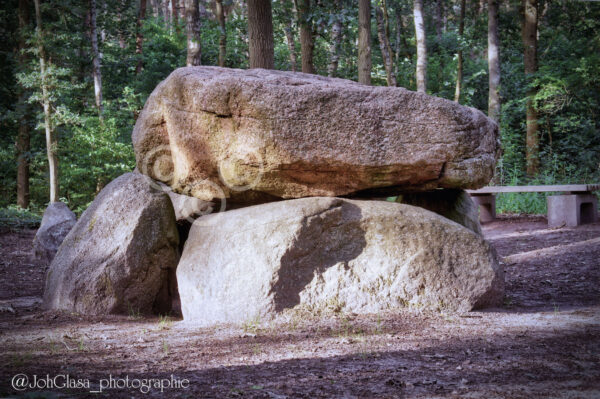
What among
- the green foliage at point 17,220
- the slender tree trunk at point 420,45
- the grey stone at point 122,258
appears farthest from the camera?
the slender tree trunk at point 420,45

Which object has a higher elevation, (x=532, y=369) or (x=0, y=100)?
(x=0, y=100)

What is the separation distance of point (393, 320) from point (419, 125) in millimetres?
1701

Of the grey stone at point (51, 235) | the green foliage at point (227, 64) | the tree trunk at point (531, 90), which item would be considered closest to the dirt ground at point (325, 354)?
the grey stone at point (51, 235)

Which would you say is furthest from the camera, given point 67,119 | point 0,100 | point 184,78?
point 0,100

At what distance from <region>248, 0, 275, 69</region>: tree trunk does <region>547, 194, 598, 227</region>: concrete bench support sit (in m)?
5.87

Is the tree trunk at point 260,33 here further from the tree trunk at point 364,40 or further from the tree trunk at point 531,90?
the tree trunk at point 531,90

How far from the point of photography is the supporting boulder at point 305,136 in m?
4.66

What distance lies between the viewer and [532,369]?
305cm

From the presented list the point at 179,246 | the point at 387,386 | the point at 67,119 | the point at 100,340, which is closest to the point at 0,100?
the point at 67,119

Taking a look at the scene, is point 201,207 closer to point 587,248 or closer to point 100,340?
point 100,340

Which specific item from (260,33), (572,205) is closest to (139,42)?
(260,33)

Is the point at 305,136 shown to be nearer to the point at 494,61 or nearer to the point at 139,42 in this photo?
the point at 494,61

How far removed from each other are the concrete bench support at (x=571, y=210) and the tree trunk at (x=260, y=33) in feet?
19.3

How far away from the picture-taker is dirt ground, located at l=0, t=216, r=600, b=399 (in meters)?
2.82
